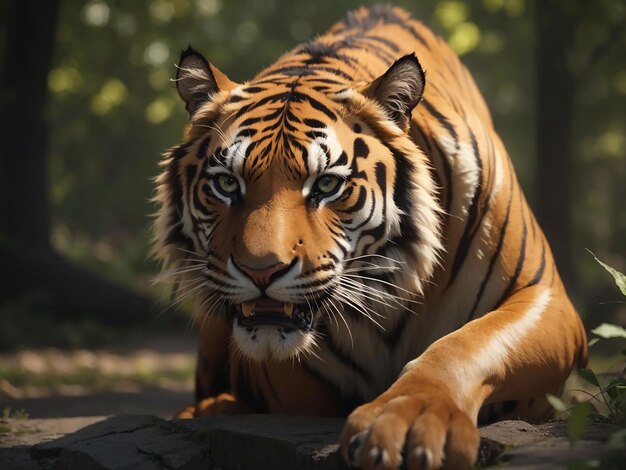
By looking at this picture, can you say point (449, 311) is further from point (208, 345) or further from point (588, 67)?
point (588, 67)

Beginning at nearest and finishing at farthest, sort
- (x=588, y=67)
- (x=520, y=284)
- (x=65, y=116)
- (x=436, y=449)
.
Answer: (x=436, y=449) < (x=520, y=284) < (x=588, y=67) < (x=65, y=116)

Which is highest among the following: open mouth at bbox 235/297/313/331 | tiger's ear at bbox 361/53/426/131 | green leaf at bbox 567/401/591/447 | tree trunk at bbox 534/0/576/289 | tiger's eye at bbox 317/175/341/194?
tree trunk at bbox 534/0/576/289

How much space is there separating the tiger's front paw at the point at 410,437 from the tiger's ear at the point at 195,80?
1.61 metres

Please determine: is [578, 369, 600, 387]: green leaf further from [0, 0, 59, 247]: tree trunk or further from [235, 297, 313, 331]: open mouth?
[0, 0, 59, 247]: tree trunk

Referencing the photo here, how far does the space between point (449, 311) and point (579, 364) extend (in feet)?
1.98

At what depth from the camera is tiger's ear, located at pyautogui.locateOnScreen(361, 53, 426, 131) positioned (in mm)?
3748

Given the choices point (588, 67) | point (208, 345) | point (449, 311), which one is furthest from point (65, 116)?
point (449, 311)

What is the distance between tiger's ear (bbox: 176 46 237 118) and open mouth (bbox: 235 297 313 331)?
965mm

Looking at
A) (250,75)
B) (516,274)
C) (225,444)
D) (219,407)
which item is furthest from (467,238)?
(250,75)

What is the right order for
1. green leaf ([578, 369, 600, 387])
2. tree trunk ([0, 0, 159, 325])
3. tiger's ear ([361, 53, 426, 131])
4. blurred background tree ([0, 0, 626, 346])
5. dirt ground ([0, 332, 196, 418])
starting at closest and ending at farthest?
green leaf ([578, 369, 600, 387])
tiger's ear ([361, 53, 426, 131])
dirt ground ([0, 332, 196, 418])
tree trunk ([0, 0, 159, 325])
blurred background tree ([0, 0, 626, 346])

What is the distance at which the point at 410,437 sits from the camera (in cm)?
275

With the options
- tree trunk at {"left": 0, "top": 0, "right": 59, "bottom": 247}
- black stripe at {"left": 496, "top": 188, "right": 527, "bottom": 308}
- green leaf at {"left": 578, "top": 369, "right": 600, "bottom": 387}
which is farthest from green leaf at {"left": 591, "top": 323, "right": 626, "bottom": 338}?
tree trunk at {"left": 0, "top": 0, "right": 59, "bottom": 247}

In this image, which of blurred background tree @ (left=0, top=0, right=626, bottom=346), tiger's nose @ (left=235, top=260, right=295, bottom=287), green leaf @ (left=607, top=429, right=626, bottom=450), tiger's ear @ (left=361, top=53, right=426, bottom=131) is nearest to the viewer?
green leaf @ (left=607, top=429, right=626, bottom=450)

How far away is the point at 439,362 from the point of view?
3227 mm
